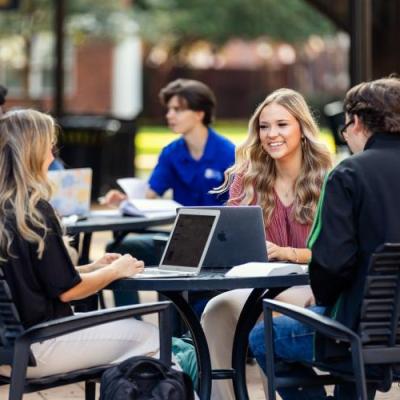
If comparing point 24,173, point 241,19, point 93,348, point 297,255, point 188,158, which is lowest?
point 93,348

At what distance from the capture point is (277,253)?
593cm

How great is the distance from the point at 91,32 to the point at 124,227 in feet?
129

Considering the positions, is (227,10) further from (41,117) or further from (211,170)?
(41,117)

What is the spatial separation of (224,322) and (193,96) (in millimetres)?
3042

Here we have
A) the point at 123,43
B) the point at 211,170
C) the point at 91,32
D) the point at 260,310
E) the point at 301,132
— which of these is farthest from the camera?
the point at 123,43

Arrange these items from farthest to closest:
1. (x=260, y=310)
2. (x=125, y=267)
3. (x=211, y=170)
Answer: (x=211, y=170), (x=260, y=310), (x=125, y=267)

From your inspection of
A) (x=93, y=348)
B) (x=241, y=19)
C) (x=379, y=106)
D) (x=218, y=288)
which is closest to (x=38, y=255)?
(x=93, y=348)

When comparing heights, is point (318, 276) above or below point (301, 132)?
below

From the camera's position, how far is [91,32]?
46.3 m

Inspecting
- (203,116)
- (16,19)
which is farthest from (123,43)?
(203,116)

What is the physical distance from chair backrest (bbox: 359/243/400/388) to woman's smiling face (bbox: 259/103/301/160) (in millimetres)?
1687

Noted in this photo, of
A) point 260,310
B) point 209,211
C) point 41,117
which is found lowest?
point 260,310

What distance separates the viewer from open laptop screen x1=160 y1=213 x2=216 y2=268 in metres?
5.49

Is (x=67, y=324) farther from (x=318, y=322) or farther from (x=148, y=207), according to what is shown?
(x=148, y=207)
